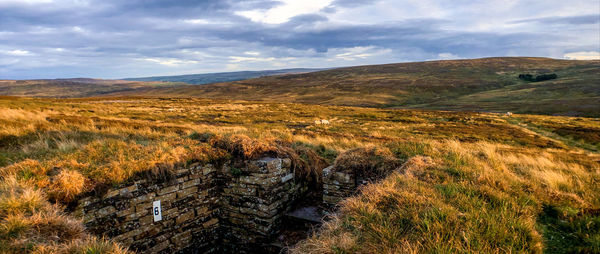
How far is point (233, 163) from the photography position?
305 inches

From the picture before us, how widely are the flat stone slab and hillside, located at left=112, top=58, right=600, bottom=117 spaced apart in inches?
2335

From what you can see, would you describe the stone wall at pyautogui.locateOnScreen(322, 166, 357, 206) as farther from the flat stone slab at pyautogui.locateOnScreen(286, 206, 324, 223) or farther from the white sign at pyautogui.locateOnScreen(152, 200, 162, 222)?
the white sign at pyautogui.locateOnScreen(152, 200, 162, 222)

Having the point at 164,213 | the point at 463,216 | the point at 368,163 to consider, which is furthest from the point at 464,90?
the point at 164,213

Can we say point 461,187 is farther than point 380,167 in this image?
No

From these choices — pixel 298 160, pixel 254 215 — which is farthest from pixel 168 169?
pixel 298 160

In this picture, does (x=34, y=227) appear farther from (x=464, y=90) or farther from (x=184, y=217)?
(x=464, y=90)

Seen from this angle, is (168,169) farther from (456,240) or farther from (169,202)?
(456,240)

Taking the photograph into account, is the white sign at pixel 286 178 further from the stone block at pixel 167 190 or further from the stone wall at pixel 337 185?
the stone block at pixel 167 190

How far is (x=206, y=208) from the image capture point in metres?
7.61

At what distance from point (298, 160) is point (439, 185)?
4.32 m

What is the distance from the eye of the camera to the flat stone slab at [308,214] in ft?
24.8

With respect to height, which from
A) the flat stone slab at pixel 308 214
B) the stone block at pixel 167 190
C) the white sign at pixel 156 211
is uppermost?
the stone block at pixel 167 190

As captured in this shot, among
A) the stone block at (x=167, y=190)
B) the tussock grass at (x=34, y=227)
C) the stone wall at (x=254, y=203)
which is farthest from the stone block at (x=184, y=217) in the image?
the tussock grass at (x=34, y=227)

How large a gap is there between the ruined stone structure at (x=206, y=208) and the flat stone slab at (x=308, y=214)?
12.3 inches
